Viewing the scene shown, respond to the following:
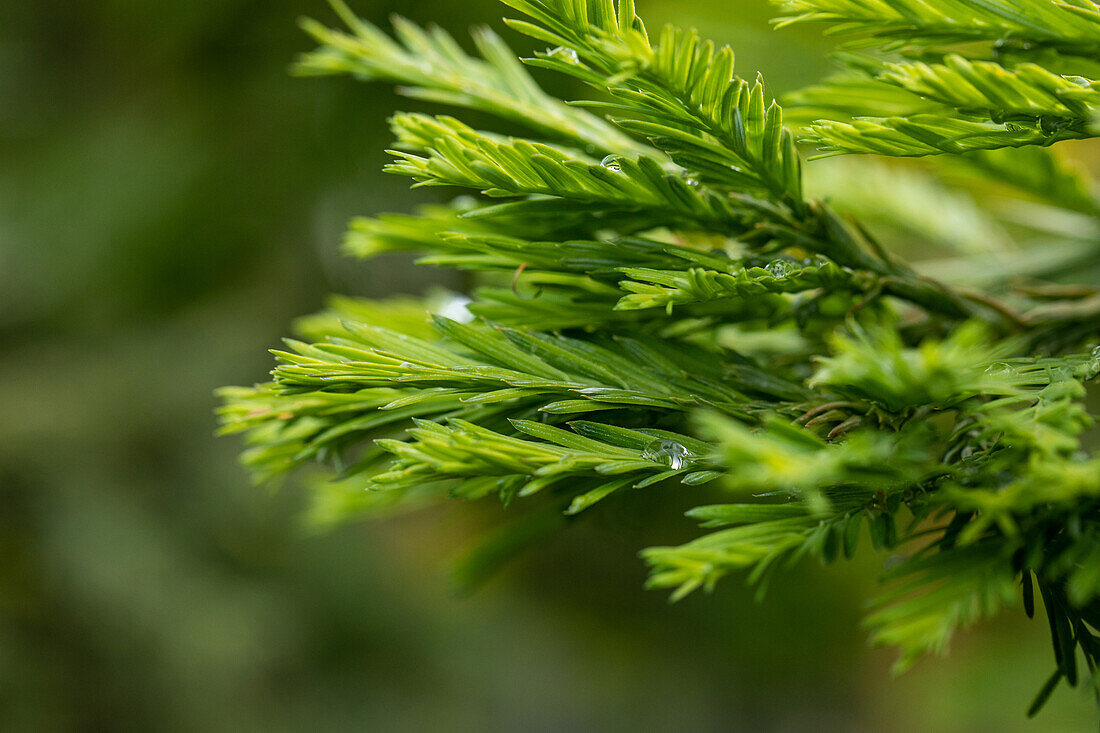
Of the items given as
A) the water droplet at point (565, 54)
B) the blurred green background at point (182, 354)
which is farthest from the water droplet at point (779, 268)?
A: the blurred green background at point (182, 354)

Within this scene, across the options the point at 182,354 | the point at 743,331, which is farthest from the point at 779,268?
the point at 182,354

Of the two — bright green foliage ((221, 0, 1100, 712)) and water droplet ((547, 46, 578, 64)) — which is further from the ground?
water droplet ((547, 46, 578, 64))

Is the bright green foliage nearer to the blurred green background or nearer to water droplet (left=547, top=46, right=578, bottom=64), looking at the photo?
water droplet (left=547, top=46, right=578, bottom=64)

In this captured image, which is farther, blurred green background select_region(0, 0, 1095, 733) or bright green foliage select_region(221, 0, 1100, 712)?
blurred green background select_region(0, 0, 1095, 733)

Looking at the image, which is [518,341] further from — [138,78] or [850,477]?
[138,78]

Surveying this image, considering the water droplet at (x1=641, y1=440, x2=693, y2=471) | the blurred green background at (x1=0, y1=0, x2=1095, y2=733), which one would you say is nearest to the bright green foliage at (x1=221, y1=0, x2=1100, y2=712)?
the water droplet at (x1=641, y1=440, x2=693, y2=471)

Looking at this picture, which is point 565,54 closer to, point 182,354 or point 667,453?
point 667,453
